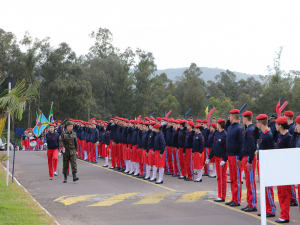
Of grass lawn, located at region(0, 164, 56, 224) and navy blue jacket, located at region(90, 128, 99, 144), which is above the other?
navy blue jacket, located at region(90, 128, 99, 144)

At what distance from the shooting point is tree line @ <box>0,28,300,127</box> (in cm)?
5638

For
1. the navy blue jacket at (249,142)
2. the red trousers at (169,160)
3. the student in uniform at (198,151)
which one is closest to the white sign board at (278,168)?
the navy blue jacket at (249,142)

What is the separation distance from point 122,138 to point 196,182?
4.65 metres

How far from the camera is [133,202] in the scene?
933 cm

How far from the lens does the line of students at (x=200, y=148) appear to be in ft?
25.5

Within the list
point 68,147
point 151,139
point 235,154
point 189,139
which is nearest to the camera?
point 235,154

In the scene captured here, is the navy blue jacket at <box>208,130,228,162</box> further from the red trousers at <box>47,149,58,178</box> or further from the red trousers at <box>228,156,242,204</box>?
the red trousers at <box>47,149,58,178</box>

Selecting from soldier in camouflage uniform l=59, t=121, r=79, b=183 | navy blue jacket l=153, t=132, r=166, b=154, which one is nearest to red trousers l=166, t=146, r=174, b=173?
navy blue jacket l=153, t=132, r=166, b=154

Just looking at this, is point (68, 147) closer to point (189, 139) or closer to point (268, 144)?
point (189, 139)

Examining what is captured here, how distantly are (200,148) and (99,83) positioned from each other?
54398 millimetres

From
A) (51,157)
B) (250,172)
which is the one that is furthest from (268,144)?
(51,157)

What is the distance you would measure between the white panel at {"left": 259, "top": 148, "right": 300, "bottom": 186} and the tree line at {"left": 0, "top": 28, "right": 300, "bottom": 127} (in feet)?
167

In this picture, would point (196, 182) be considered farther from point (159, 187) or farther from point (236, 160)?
point (236, 160)

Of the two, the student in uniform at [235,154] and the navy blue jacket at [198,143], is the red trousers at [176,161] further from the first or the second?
the student in uniform at [235,154]
